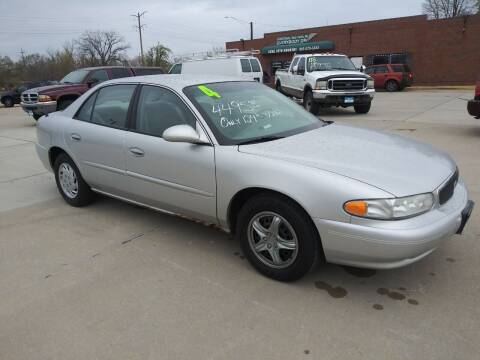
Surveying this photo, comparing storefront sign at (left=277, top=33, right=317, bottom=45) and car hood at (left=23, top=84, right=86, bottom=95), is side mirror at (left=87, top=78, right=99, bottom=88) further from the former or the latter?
storefront sign at (left=277, top=33, right=317, bottom=45)

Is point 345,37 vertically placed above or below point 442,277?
above

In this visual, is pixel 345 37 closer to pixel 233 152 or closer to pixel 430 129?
pixel 430 129

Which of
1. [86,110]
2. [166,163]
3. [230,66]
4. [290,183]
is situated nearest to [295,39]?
[230,66]

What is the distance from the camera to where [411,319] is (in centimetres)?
260

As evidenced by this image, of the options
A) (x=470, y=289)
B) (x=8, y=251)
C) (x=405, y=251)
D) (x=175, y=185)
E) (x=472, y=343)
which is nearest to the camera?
(x=472, y=343)

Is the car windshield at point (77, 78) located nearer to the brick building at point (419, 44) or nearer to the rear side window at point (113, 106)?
the rear side window at point (113, 106)

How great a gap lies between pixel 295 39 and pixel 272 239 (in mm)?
35434

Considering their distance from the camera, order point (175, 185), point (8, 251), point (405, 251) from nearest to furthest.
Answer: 1. point (405, 251)
2. point (175, 185)
3. point (8, 251)

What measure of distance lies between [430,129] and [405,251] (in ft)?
26.4

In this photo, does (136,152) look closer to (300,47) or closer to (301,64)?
(301,64)

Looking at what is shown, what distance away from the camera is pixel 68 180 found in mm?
4883

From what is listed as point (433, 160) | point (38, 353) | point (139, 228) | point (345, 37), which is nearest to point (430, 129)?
point (433, 160)

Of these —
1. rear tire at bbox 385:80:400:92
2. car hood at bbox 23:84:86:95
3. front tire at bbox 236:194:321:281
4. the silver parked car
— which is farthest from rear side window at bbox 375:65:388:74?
front tire at bbox 236:194:321:281

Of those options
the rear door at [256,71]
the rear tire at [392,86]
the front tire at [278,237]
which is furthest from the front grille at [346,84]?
the rear tire at [392,86]
